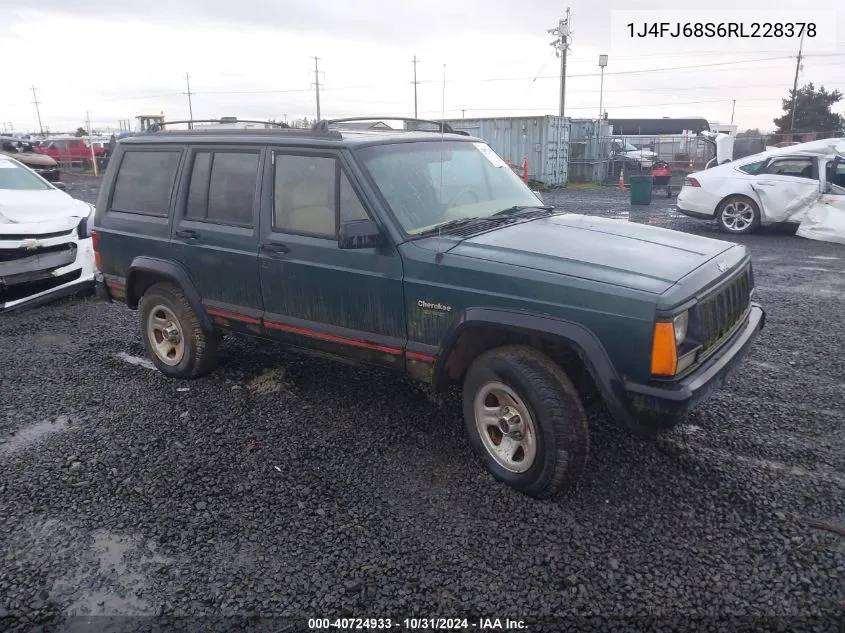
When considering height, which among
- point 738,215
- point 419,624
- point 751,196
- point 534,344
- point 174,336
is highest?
point 751,196

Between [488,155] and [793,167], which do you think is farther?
[793,167]

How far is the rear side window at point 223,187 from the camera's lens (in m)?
4.42

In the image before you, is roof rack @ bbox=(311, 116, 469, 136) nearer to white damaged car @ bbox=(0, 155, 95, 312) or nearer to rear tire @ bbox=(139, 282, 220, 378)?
rear tire @ bbox=(139, 282, 220, 378)

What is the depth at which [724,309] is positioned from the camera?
139 inches

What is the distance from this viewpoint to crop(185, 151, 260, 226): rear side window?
442 cm

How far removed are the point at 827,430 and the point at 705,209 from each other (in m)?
9.08

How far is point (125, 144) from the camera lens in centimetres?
531

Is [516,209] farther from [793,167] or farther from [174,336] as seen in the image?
[793,167]

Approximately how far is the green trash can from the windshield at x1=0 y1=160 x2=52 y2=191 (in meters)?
13.8

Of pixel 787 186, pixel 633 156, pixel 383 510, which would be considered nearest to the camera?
pixel 383 510

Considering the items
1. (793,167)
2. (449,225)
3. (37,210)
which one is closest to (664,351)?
(449,225)

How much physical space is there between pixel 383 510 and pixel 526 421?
0.91 m

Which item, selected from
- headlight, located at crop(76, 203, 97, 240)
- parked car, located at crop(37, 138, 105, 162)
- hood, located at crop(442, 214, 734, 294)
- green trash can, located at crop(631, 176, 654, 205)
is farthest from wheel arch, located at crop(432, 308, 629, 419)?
parked car, located at crop(37, 138, 105, 162)

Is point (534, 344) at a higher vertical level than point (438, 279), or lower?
lower
